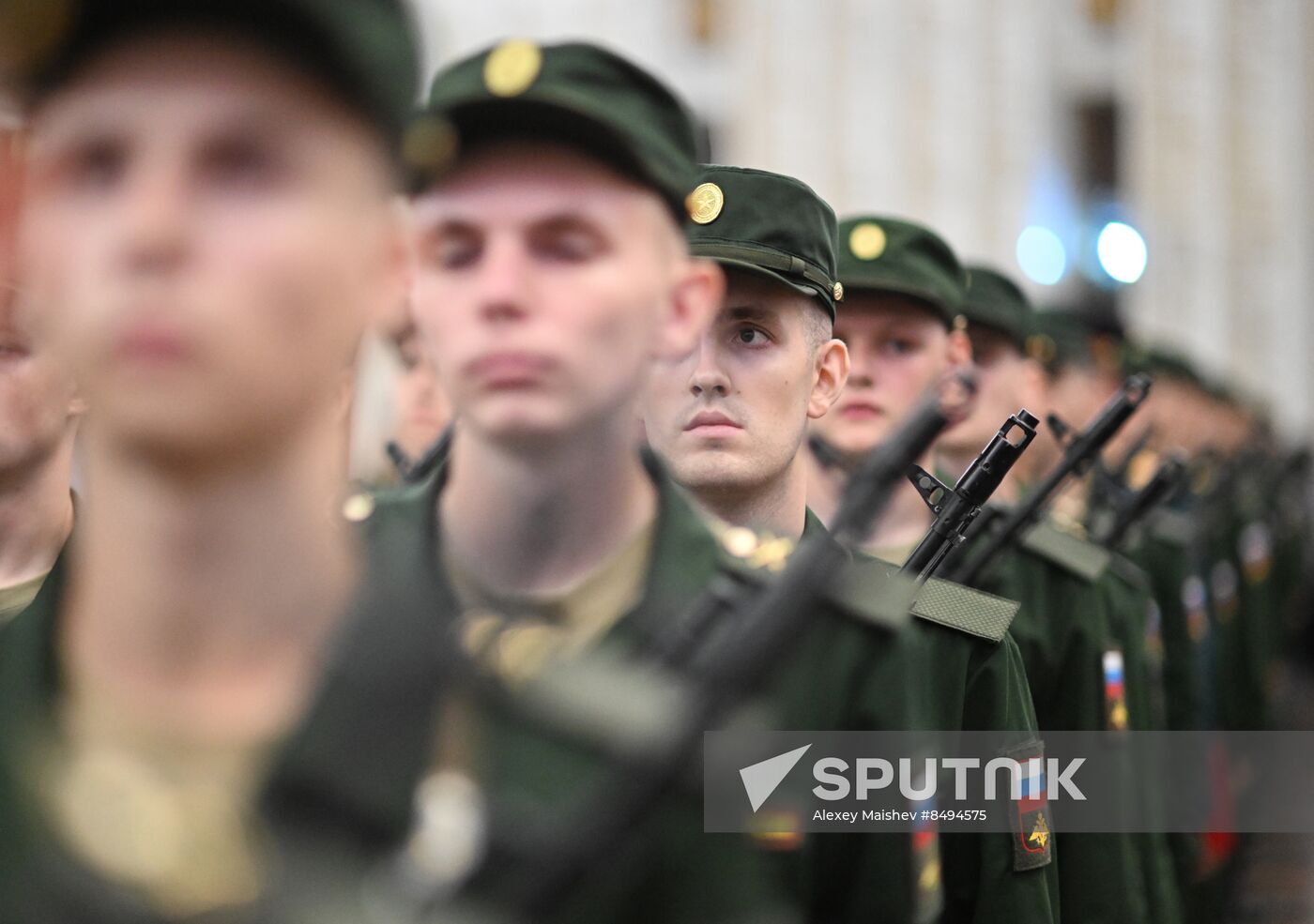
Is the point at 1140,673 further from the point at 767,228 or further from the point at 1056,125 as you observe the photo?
the point at 1056,125

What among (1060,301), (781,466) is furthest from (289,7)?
(1060,301)

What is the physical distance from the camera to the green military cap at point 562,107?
5.58ft

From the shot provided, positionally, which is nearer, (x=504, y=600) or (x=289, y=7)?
(x=289, y=7)

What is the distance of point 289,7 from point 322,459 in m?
0.35

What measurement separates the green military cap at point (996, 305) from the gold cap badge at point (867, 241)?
1.10 meters

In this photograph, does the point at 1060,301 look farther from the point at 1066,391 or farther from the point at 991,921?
the point at 991,921

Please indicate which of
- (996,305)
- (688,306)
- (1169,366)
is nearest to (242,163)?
(688,306)

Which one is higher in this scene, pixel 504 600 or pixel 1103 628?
pixel 1103 628

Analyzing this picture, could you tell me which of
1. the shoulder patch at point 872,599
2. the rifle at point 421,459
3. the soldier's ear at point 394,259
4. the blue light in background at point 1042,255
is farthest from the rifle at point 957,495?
the blue light in background at point 1042,255

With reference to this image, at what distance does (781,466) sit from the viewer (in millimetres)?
3145

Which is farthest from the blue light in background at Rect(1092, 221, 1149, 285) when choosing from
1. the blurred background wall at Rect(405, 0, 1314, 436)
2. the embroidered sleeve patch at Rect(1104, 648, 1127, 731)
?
the embroidered sleeve patch at Rect(1104, 648, 1127, 731)

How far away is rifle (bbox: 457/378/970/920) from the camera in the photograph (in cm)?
140

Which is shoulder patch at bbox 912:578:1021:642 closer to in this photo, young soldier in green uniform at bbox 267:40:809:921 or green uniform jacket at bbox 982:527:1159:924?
green uniform jacket at bbox 982:527:1159:924

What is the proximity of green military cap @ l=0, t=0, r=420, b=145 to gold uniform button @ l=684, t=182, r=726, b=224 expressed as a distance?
1.92 metres
